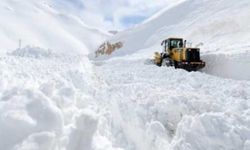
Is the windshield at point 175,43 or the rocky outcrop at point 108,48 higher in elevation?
the rocky outcrop at point 108,48

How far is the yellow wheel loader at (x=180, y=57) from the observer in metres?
23.6

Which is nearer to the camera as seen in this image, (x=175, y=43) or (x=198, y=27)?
(x=175, y=43)

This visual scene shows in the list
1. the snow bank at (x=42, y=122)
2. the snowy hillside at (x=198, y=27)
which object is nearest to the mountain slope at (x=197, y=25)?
the snowy hillside at (x=198, y=27)

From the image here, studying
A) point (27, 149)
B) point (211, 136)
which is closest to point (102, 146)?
point (27, 149)

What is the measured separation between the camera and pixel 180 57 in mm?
24594

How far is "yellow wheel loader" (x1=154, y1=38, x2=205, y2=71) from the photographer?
928 inches

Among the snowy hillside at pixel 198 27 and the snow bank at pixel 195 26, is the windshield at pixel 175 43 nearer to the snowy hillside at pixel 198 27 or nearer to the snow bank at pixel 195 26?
the snowy hillside at pixel 198 27

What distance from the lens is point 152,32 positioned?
68938 millimetres

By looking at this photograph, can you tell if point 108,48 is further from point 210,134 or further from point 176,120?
point 210,134

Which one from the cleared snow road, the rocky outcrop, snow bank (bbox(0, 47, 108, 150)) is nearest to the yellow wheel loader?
the cleared snow road

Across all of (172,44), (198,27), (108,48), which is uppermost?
(198,27)

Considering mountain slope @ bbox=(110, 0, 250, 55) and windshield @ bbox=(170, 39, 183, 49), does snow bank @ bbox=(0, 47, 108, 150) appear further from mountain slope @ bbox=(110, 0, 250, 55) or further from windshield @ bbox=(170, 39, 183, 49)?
mountain slope @ bbox=(110, 0, 250, 55)

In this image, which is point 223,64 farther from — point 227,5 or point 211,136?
point 227,5

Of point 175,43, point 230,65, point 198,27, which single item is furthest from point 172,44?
point 198,27
